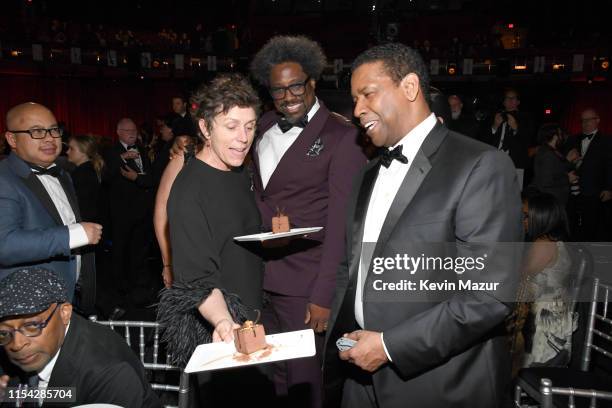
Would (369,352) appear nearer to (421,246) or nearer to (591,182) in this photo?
(421,246)

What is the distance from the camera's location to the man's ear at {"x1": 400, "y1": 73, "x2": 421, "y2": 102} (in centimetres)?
173

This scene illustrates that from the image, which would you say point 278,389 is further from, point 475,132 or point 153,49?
point 153,49

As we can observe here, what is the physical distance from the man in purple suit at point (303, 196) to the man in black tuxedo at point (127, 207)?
11.2ft

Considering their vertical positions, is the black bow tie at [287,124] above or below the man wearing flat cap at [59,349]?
above

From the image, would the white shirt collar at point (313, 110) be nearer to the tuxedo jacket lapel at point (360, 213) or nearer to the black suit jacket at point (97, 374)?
the tuxedo jacket lapel at point (360, 213)

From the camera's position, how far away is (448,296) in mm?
1652

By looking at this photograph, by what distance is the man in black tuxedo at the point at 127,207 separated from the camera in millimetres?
5574

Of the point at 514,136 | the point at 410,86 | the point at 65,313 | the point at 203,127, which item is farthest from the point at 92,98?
the point at 410,86

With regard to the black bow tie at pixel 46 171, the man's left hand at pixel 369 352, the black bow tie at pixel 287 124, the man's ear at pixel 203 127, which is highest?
the black bow tie at pixel 287 124

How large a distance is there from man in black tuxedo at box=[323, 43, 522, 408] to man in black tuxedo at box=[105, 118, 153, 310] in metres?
4.17

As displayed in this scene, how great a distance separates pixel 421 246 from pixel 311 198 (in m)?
0.89

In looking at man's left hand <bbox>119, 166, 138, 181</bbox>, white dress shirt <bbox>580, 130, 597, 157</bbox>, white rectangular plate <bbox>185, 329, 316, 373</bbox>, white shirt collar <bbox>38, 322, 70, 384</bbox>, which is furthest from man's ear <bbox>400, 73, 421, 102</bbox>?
white dress shirt <bbox>580, 130, 597, 157</bbox>

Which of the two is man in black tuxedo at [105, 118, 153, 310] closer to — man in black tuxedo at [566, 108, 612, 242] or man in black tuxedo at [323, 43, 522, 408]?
man in black tuxedo at [323, 43, 522, 408]

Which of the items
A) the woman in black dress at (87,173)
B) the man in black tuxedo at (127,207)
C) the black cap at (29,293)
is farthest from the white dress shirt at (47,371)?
the man in black tuxedo at (127,207)
